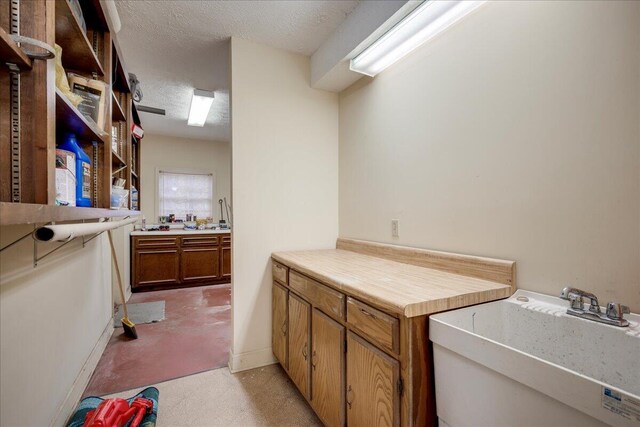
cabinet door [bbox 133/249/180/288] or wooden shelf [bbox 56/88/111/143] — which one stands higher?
wooden shelf [bbox 56/88/111/143]

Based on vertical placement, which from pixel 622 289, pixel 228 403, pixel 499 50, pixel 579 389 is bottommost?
pixel 228 403

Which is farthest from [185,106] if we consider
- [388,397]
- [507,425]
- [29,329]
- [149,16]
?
[507,425]

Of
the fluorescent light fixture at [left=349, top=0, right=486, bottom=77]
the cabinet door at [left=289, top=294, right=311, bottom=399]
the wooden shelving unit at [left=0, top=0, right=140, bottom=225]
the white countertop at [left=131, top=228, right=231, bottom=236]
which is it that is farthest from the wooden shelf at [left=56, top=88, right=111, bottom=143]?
the white countertop at [left=131, top=228, right=231, bottom=236]

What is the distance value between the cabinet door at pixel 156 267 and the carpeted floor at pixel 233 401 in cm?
265

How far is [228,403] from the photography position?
1.82 metres

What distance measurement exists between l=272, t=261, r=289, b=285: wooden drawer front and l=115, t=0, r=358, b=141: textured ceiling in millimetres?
1745

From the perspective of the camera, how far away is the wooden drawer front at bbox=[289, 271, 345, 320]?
4.48ft

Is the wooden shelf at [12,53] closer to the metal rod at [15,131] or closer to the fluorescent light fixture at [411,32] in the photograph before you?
the metal rod at [15,131]

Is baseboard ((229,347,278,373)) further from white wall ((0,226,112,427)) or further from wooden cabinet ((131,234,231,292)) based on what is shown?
wooden cabinet ((131,234,231,292))

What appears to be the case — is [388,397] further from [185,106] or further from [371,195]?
[185,106]

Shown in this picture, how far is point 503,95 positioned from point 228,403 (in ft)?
7.62

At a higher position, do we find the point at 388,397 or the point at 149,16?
the point at 149,16

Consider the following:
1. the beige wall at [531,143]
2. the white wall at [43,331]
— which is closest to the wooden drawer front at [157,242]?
the white wall at [43,331]

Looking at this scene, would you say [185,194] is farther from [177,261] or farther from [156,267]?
[156,267]
